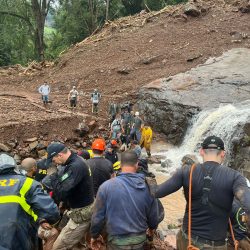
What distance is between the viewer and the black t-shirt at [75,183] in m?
5.02

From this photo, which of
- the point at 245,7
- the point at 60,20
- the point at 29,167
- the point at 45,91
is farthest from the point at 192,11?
the point at 29,167

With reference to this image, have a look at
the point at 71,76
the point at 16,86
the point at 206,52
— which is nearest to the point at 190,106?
the point at 206,52

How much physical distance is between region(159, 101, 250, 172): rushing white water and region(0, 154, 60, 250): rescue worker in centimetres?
1113

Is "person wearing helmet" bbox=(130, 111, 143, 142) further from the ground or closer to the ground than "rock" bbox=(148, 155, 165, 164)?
further from the ground

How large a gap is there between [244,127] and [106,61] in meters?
14.3

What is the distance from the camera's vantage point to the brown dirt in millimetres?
23438

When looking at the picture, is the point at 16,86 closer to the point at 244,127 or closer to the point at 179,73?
the point at 179,73

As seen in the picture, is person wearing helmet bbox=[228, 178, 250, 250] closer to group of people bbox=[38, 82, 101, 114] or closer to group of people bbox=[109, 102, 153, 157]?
group of people bbox=[109, 102, 153, 157]

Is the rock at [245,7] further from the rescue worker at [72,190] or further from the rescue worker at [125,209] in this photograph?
the rescue worker at [125,209]

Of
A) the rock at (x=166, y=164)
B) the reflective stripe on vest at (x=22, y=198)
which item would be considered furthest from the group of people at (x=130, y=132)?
the reflective stripe on vest at (x=22, y=198)

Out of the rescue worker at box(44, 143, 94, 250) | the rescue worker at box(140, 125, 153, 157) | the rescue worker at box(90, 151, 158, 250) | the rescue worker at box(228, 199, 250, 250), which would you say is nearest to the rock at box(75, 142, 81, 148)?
the rescue worker at box(140, 125, 153, 157)

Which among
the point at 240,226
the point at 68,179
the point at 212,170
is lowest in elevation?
the point at 240,226

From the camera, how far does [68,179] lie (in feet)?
16.4

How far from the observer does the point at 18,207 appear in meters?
3.89
